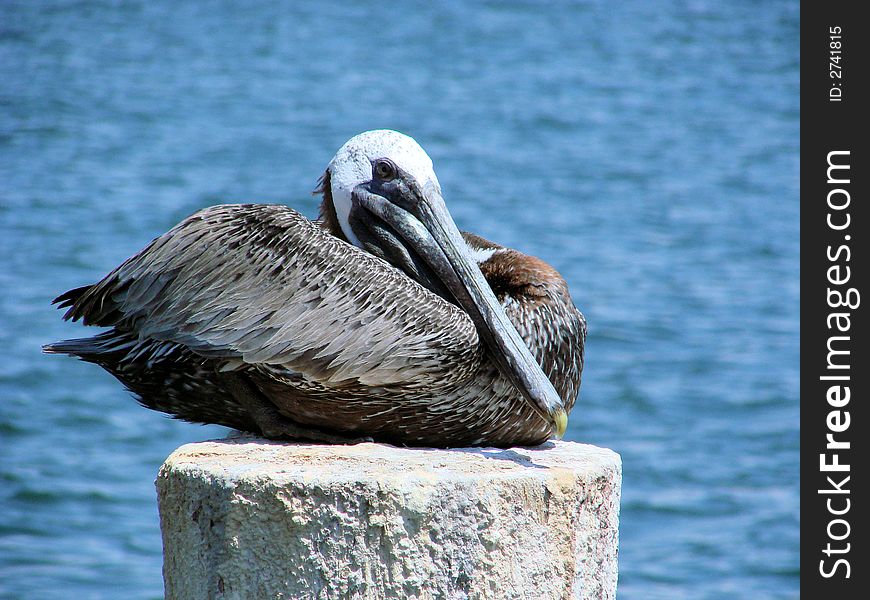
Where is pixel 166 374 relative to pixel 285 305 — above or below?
below

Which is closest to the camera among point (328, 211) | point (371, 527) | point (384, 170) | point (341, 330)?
point (371, 527)

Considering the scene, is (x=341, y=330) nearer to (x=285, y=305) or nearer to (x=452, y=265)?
(x=285, y=305)

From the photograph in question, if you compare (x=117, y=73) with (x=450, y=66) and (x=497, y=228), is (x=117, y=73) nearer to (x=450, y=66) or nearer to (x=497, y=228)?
(x=450, y=66)

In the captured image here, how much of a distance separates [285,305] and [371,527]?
71 centimetres

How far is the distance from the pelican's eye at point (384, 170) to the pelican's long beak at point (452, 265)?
3cm

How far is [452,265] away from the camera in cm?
347

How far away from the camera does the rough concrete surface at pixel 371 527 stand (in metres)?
2.85

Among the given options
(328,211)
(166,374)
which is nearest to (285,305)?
(166,374)

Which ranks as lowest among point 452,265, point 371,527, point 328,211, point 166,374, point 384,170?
point 371,527

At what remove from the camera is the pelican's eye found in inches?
142

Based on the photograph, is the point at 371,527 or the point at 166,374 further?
the point at 166,374

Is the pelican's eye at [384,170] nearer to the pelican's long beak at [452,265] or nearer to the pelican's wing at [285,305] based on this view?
the pelican's long beak at [452,265]

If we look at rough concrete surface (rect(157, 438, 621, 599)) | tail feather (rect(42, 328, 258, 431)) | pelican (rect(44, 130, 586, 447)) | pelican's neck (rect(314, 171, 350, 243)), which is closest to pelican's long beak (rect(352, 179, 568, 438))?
pelican (rect(44, 130, 586, 447))

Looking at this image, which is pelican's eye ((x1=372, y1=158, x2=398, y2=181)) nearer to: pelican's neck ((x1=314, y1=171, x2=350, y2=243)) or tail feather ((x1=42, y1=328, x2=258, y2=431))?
pelican's neck ((x1=314, y1=171, x2=350, y2=243))
